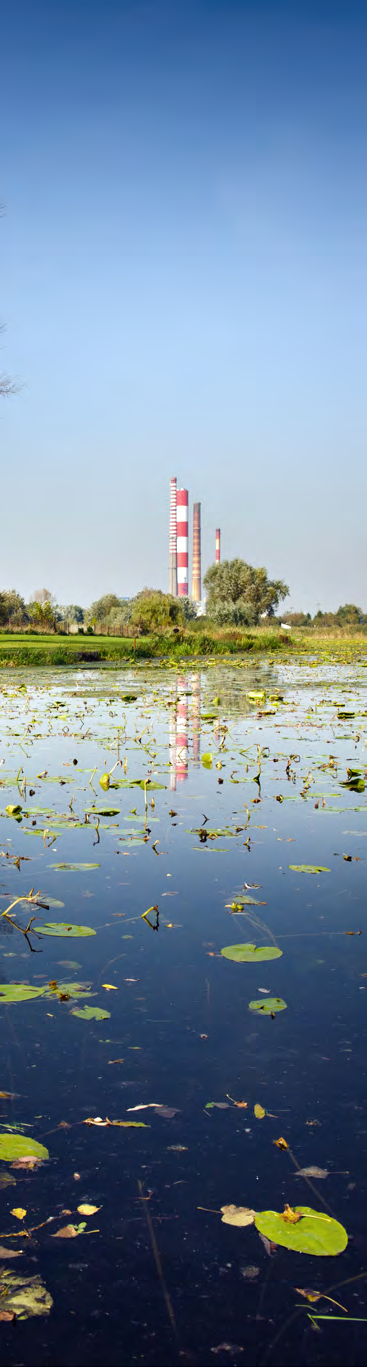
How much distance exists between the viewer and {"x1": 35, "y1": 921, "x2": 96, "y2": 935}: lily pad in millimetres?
3895

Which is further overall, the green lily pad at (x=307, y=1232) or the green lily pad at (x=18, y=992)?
the green lily pad at (x=18, y=992)

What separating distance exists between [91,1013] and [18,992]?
0.31 m

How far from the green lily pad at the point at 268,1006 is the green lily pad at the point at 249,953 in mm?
363

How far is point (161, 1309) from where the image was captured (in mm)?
1833

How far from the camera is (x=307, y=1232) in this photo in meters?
2.03

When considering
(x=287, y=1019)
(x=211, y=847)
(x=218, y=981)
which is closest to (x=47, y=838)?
(x=211, y=847)

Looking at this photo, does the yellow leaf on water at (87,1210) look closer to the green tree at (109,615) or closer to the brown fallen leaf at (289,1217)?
the brown fallen leaf at (289,1217)

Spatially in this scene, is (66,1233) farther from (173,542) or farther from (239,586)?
(173,542)

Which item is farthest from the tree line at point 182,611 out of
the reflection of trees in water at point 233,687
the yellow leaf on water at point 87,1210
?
the yellow leaf on water at point 87,1210

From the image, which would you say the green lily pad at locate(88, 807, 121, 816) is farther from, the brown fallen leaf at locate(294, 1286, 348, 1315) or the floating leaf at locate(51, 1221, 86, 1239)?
the brown fallen leaf at locate(294, 1286, 348, 1315)

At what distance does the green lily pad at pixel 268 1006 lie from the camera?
3.14 metres

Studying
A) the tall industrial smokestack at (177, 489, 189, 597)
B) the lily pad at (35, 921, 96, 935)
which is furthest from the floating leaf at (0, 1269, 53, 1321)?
the tall industrial smokestack at (177, 489, 189, 597)

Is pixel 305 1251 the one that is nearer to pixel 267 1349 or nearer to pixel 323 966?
pixel 267 1349

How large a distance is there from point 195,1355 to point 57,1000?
1.57 m
